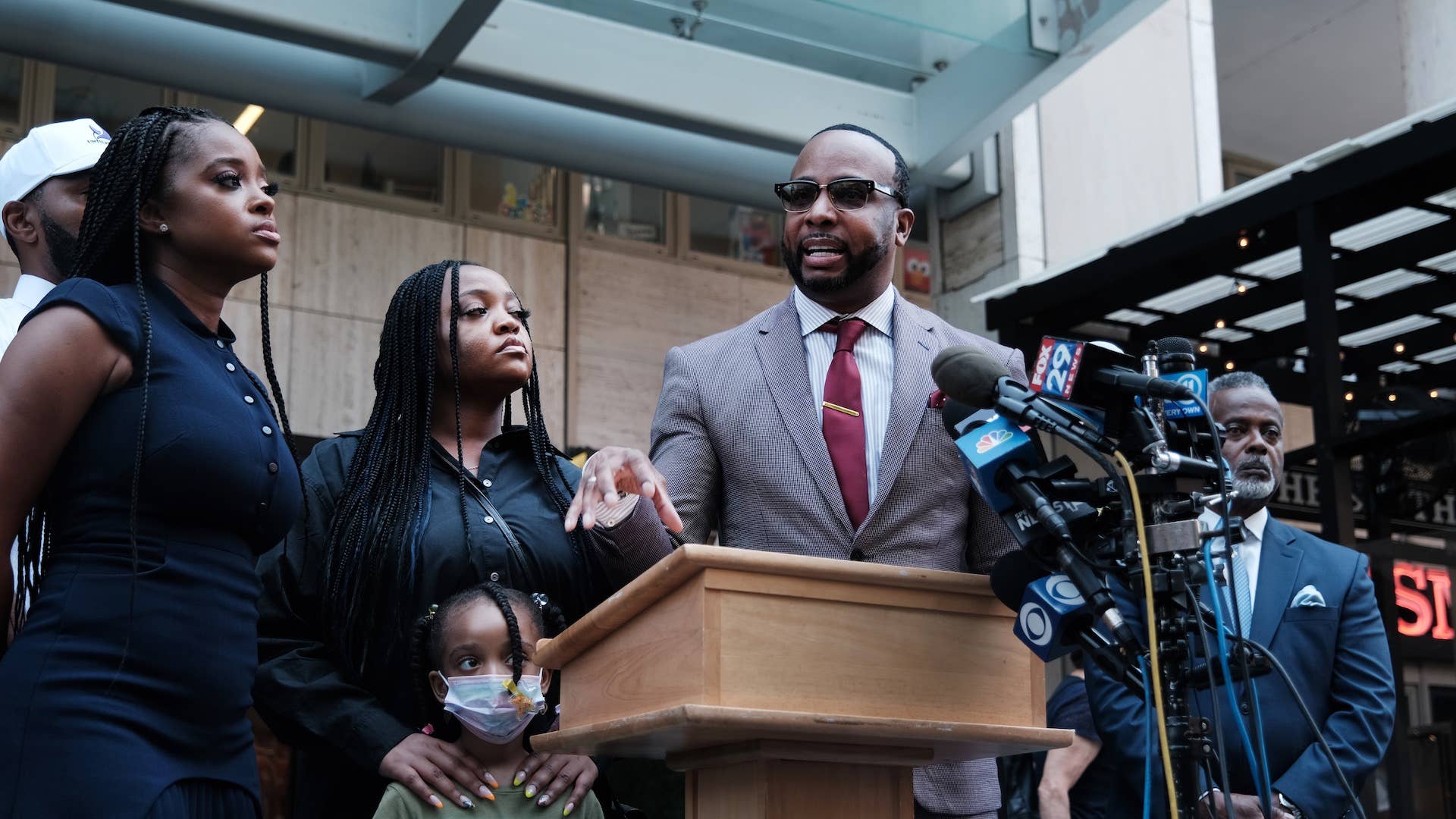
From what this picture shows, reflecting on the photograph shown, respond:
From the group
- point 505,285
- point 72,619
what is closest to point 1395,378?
point 505,285

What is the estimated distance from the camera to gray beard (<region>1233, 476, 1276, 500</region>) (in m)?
5.08

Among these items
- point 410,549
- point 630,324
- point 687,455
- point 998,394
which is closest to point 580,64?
point 630,324

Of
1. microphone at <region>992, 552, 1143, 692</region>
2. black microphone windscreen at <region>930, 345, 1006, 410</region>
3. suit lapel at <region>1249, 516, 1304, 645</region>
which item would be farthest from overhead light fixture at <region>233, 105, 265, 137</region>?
microphone at <region>992, 552, 1143, 692</region>

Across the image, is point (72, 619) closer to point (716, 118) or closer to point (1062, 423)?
point (1062, 423)

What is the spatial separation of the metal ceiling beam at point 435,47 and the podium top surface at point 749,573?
5.25 metres

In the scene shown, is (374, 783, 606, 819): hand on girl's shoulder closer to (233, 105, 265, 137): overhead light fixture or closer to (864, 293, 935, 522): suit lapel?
(864, 293, 935, 522): suit lapel

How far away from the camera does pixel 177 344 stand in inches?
113

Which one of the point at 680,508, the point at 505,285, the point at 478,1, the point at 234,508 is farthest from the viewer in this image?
the point at 478,1

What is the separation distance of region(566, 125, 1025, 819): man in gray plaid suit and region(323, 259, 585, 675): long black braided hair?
1.73 feet

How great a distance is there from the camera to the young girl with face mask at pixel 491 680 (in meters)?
3.56

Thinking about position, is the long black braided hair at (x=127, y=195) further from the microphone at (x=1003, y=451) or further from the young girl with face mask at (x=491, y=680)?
the microphone at (x=1003, y=451)

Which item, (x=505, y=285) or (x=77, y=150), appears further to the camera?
(x=505, y=285)

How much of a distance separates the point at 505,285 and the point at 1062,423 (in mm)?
1969

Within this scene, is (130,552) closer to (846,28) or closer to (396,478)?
(396,478)
